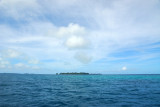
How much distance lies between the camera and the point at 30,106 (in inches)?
714

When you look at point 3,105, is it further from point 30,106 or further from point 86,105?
point 86,105

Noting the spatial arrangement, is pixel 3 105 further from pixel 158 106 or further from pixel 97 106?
pixel 158 106

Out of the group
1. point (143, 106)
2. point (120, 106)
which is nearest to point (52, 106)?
point (120, 106)

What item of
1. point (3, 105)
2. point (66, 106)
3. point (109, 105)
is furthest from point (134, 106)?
point (3, 105)

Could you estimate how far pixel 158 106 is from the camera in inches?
741

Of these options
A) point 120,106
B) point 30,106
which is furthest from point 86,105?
point 30,106

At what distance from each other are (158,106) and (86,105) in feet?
36.9

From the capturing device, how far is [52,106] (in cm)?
1859

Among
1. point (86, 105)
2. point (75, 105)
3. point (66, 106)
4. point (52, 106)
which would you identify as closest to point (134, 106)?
point (86, 105)

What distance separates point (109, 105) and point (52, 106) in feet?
29.3

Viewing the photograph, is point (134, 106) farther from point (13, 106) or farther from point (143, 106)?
point (13, 106)

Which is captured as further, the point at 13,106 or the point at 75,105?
the point at 75,105

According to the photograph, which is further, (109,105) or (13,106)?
(109,105)

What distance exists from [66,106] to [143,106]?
39.1 ft
